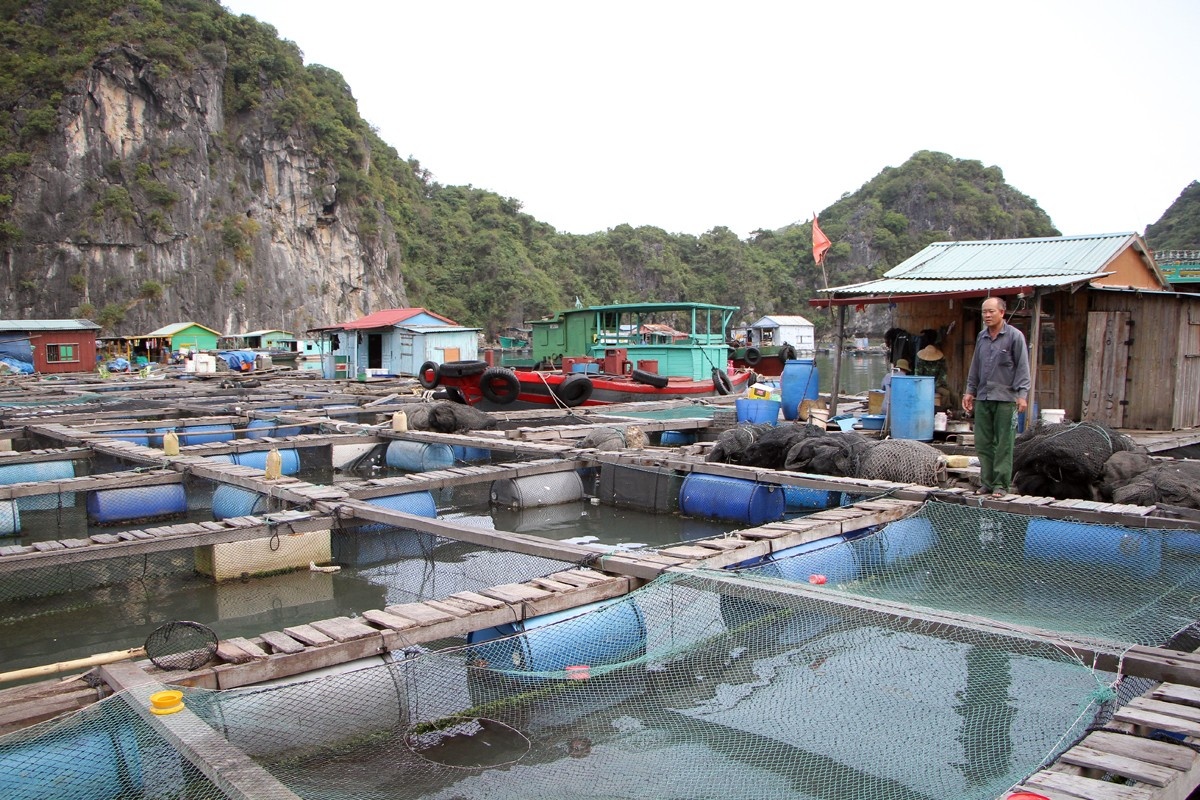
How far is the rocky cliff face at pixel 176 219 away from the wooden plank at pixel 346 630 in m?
52.7

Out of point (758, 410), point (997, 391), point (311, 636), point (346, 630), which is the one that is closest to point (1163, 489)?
point (997, 391)

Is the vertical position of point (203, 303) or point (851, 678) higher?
point (203, 303)

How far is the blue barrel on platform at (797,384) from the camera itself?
12312 mm

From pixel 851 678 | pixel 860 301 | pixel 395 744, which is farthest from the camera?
pixel 860 301

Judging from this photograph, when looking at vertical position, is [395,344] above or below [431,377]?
above

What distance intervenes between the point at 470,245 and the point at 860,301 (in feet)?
203

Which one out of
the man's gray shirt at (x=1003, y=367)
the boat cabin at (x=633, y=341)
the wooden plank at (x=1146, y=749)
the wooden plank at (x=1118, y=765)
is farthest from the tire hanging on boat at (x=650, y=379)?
the wooden plank at (x=1118, y=765)

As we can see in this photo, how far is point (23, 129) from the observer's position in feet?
167

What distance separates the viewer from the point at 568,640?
464cm

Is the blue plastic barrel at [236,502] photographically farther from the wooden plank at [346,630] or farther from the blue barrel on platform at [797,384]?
the blue barrel on platform at [797,384]

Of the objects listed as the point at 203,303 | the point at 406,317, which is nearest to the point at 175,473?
the point at 406,317

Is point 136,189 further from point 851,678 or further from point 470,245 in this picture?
point 851,678

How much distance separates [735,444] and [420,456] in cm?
465

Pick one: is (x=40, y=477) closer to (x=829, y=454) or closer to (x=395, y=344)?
(x=829, y=454)
